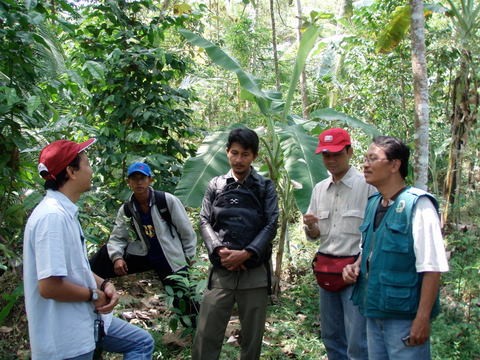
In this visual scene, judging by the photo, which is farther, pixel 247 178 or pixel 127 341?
pixel 247 178

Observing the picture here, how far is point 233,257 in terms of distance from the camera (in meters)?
2.96

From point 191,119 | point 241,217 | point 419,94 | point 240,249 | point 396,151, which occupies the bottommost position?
point 240,249

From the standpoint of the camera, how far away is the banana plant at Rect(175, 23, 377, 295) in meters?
4.14

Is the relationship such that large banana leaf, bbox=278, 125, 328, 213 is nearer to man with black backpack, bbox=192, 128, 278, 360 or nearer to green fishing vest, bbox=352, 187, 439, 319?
man with black backpack, bbox=192, 128, 278, 360

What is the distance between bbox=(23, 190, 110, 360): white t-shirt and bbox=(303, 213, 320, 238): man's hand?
59.6 inches

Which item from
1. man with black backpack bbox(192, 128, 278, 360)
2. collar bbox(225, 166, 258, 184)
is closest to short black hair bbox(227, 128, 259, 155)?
man with black backpack bbox(192, 128, 278, 360)

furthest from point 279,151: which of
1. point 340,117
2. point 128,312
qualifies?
point 128,312

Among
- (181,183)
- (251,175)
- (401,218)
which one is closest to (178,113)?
(181,183)

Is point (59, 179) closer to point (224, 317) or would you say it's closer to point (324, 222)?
point (224, 317)

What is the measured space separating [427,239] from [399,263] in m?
0.19

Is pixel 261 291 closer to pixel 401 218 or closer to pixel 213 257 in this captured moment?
pixel 213 257

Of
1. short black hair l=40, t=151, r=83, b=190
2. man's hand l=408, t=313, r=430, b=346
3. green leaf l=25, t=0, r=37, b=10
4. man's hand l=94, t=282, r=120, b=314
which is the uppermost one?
green leaf l=25, t=0, r=37, b=10

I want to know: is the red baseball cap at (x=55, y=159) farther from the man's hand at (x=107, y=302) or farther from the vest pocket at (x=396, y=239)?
Answer: the vest pocket at (x=396, y=239)

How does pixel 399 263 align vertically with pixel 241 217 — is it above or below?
below
